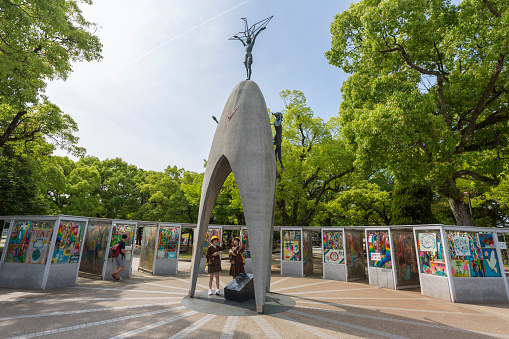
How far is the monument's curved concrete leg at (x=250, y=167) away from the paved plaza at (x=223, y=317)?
4.16 feet

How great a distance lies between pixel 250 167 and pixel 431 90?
39.0ft

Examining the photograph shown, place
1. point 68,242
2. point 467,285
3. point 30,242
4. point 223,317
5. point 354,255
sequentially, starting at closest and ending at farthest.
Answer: point 223,317 < point 467,285 < point 30,242 < point 68,242 < point 354,255

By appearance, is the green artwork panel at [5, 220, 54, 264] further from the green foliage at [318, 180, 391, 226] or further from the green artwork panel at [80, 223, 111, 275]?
the green foliage at [318, 180, 391, 226]

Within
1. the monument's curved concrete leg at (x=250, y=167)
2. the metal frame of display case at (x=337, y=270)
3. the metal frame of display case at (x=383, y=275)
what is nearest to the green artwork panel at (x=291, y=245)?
the metal frame of display case at (x=337, y=270)

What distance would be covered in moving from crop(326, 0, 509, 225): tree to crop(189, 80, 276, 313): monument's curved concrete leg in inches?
237

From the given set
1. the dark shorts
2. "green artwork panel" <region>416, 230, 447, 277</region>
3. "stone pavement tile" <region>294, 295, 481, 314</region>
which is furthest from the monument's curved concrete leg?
"green artwork panel" <region>416, 230, 447, 277</region>

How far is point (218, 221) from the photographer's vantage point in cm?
2800

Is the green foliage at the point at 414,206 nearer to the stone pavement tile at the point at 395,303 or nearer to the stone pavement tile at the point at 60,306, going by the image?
the stone pavement tile at the point at 395,303

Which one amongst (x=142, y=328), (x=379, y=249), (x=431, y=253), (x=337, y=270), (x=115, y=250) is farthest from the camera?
→ (x=337, y=270)

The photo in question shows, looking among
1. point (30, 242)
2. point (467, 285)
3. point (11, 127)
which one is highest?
point (11, 127)

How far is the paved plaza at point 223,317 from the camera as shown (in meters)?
5.06

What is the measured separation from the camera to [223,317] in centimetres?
600

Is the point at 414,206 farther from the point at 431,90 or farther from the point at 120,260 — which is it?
the point at 120,260

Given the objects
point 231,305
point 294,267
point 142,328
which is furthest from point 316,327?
point 294,267
